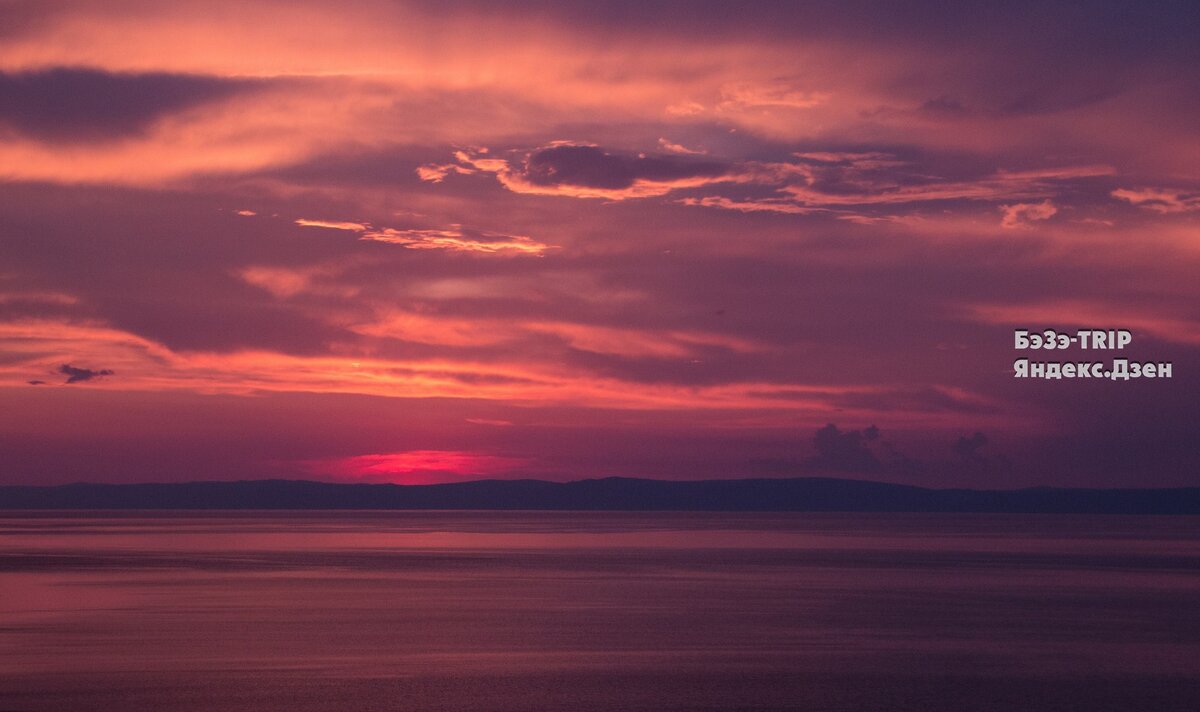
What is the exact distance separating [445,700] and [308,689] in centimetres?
311

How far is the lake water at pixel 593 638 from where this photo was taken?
27391 millimetres

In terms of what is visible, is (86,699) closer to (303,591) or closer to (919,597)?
(303,591)

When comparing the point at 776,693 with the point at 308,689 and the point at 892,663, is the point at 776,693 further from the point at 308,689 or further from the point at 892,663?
the point at 308,689

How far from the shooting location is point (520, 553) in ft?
303

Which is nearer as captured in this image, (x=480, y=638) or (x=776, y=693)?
(x=776, y=693)

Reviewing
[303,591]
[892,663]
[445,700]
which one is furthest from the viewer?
[303,591]

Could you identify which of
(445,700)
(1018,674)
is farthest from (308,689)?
(1018,674)

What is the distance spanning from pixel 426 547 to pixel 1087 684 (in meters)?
78.0

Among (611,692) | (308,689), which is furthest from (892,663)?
(308,689)

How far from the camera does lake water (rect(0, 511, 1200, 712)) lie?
1078 inches

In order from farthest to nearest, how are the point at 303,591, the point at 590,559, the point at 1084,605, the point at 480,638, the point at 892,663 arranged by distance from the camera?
the point at 590,559, the point at 303,591, the point at 1084,605, the point at 480,638, the point at 892,663

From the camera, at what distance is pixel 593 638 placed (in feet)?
122

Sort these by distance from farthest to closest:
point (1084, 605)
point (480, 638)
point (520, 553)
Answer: point (520, 553), point (1084, 605), point (480, 638)

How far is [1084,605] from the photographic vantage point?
48875 mm
